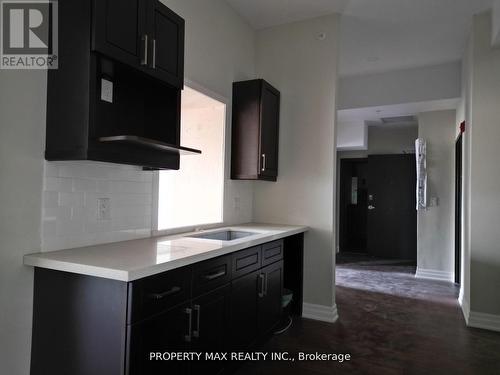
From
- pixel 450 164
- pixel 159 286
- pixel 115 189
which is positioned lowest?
pixel 159 286

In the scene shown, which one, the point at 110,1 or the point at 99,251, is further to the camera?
the point at 99,251

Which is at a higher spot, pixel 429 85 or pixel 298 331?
pixel 429 85

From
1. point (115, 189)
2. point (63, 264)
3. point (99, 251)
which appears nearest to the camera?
point (63, 264)

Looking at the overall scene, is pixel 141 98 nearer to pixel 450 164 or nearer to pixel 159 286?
pixel 159 286

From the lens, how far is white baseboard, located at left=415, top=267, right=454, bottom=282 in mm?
4875

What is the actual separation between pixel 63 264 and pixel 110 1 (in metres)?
1.23

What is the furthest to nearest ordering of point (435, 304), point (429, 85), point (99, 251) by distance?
point (429, 85), point (435, 304), point (99, 251)

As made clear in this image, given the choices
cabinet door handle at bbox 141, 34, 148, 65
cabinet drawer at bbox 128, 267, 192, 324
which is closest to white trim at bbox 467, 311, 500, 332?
cabinet drawer at bbox 128, 267, 192, 324

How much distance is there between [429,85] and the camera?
444 centimetres

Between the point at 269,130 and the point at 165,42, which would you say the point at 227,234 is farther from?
the point at 165,42

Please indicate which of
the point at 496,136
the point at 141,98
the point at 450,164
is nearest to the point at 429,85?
the point at 450,164

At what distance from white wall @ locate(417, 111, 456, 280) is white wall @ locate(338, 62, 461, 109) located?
65 cm

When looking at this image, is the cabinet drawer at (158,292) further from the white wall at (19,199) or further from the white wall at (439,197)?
the white wall at (439,197)

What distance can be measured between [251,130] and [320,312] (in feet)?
6.14
